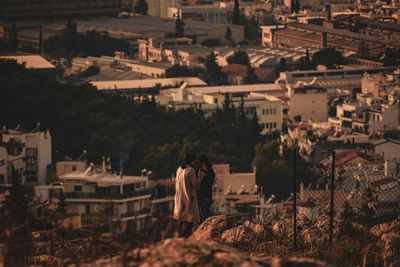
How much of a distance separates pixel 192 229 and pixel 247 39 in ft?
284

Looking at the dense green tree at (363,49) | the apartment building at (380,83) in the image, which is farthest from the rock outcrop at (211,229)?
the dense green tree at (363,49)

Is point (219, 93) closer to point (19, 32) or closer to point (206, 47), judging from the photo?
point (206, 47)

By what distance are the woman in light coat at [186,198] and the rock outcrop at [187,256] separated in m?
3.20

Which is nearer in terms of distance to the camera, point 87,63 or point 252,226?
point 252,226

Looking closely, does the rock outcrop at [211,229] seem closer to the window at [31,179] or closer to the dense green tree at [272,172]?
the window at [31,179]

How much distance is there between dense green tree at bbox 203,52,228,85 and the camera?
74938mm

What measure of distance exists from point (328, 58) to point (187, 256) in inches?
2773

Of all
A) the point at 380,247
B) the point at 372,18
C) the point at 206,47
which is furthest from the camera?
the point at 372,18

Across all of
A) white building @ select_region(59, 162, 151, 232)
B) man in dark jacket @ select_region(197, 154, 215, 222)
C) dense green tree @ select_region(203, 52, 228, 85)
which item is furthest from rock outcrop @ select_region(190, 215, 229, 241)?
dense green tree @ select_region(203, 52, 228, 85)

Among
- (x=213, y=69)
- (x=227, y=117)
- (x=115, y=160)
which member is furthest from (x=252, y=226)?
(x=213, y=69)

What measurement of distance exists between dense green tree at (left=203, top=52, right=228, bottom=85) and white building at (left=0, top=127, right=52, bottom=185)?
107ft

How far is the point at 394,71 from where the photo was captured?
238 feet

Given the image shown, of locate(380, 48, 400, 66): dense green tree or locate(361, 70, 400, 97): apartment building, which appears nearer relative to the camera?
locate(361, 70, 400, 97): apartment building

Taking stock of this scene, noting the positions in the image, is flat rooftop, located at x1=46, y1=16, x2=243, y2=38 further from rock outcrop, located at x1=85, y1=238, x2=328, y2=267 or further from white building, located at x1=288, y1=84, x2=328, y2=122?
rock outcrop, located at x1=85, y1=238, x2=328, y2=267
